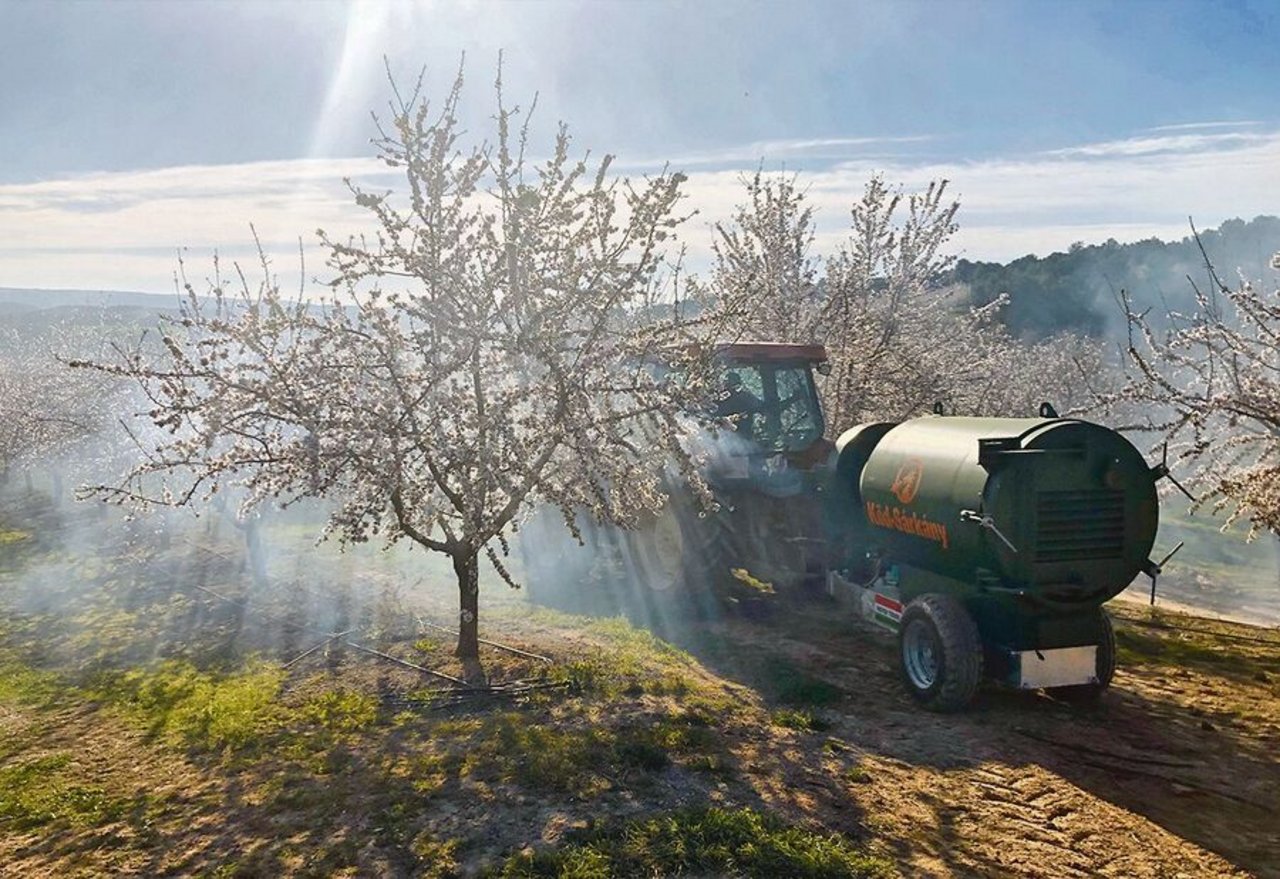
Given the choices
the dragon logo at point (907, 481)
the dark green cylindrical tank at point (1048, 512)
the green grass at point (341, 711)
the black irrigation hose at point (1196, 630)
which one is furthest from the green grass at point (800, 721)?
the black irrigation hose at point (1196, 630)

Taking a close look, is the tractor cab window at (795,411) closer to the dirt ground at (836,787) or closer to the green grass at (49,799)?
the dirt ground at (836,787)

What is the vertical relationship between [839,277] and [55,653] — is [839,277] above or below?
above

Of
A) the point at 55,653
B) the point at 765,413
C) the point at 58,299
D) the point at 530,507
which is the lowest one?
the point at 55,653

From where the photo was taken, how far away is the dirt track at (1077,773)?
5336 mm

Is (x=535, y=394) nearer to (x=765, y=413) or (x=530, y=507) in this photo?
(x=530, y=507)

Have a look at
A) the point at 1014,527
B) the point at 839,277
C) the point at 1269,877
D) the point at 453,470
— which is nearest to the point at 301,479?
the point at 453,470

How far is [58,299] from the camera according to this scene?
147875 mm

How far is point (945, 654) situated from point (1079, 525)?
5.20 ft

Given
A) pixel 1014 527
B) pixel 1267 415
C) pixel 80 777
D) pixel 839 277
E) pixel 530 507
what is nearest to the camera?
pixel 80 777

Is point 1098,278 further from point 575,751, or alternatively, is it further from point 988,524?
point 575,751

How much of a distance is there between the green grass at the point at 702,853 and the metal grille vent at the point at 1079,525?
338cm

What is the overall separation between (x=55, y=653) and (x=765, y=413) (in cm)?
917

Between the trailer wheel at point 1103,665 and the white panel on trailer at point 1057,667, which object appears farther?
the trailer wheel at point 1103,665

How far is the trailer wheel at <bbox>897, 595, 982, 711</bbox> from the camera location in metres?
7.57
